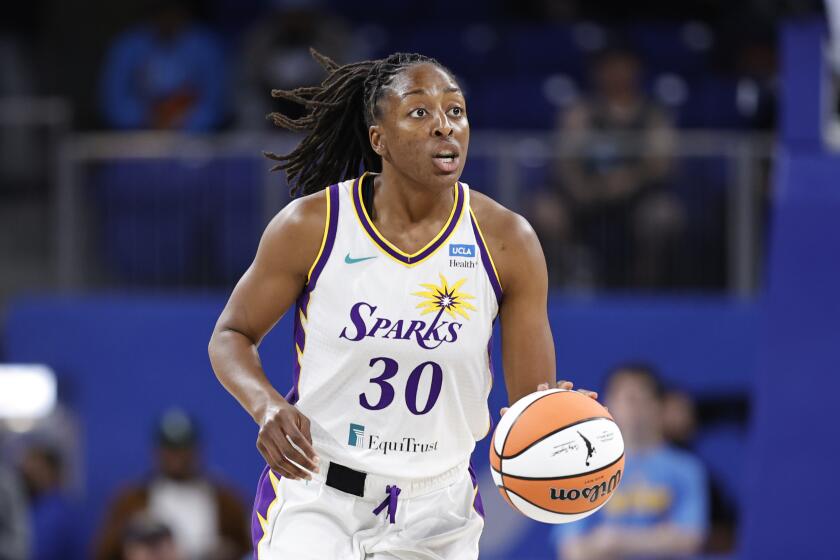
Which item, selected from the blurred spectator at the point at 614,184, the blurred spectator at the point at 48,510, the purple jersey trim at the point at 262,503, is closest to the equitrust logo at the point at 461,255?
the purple jersey trim at the point at 262,503

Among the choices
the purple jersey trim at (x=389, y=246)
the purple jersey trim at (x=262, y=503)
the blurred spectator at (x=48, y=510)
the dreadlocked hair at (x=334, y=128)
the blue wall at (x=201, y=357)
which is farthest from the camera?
the blurred spectator at (x=48, y=510)

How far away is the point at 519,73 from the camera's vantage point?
1158cm

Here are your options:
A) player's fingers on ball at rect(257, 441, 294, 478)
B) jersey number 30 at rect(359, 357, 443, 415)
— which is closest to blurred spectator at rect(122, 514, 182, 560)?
jersey number 30 at rect(359, 357, 443, 415)

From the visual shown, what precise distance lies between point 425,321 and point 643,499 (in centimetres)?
443

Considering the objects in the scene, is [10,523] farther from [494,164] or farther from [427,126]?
[427,126]

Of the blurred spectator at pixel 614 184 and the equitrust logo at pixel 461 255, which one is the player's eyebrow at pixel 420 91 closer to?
the equitrust logo at pixel 461 255

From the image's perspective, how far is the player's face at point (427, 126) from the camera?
4375 mm

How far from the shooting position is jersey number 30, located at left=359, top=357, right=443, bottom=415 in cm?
439

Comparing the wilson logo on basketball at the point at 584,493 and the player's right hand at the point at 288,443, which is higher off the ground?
the player's right hand at the point at 288,443

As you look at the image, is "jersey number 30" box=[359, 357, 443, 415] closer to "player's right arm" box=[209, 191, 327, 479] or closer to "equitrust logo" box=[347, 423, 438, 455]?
"equitrust logo" box=[347, 423, 438, 455]

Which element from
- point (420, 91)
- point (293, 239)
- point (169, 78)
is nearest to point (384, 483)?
point (293, 239)

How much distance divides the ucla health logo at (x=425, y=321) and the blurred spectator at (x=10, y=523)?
4.98 meters

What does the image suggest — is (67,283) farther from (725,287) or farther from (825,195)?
(825,195)

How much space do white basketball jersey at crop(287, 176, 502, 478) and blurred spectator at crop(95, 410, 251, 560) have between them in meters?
5.23
